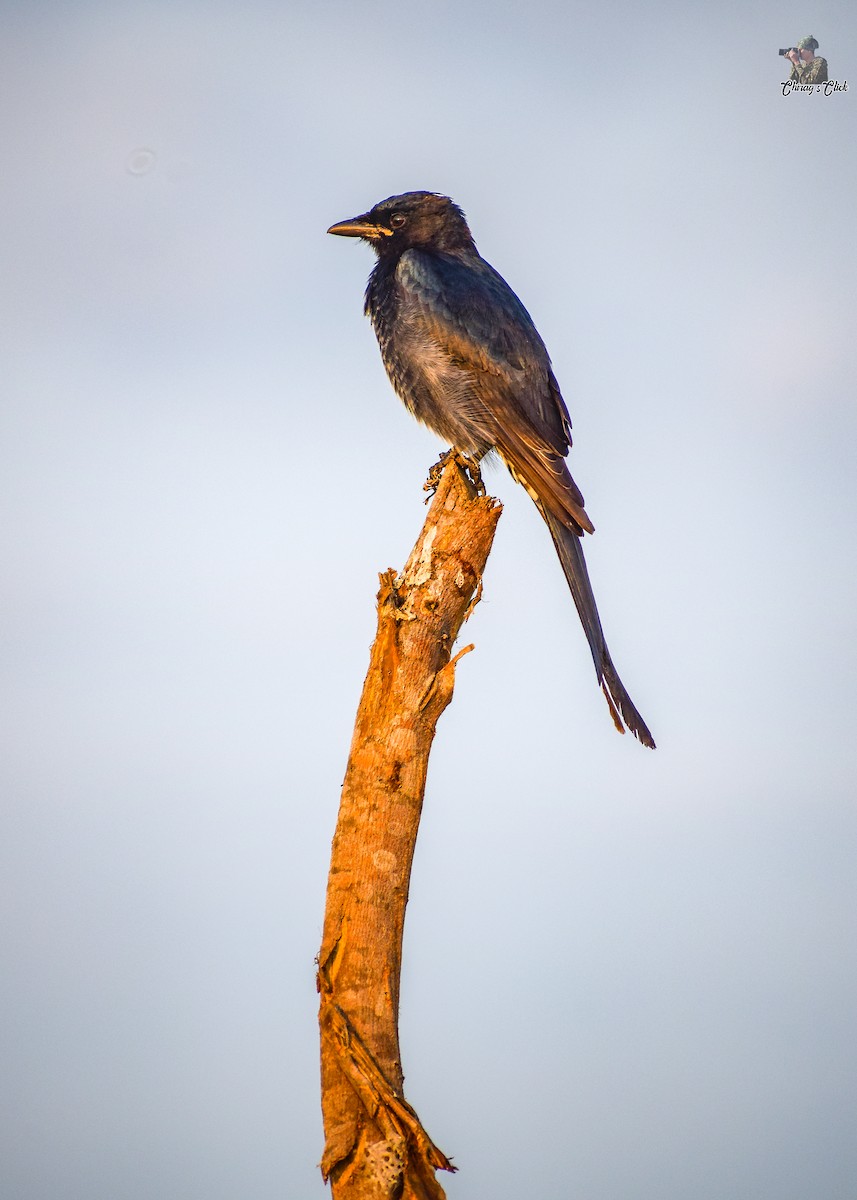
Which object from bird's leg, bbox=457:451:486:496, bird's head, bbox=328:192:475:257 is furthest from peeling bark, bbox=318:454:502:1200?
bird's head, bbox=328:192:475:257

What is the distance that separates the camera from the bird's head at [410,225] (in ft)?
20.2

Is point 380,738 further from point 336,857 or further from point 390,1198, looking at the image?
point 390,1198

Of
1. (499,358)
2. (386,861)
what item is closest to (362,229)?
(499,358)

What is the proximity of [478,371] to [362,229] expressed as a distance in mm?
1439

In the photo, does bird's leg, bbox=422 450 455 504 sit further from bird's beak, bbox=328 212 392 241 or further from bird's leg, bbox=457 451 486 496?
bird's beak, bbox=328 212 392 241

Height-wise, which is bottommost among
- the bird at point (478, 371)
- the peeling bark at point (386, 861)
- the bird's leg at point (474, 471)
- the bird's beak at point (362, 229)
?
the peeling bark at point (386, 861)

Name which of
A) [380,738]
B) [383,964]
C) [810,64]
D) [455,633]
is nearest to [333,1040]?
[383,964]

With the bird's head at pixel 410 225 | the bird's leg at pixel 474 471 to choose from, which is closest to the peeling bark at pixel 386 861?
the bird's leg at pixel 474 471

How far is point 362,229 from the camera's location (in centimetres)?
625

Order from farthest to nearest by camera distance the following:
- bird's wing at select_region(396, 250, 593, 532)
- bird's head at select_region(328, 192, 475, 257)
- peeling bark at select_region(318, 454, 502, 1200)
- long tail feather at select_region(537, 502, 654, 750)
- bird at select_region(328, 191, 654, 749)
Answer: bird's head at select_region(328, 192, 475, 257)
bird's wing at select_region(396, 250, 593, 532)
bird at select_region(328, 191, 654, 749)
long tail feather at select_region(537, 502, 654, 750)
peeling bark at select_region(318, 454, 502, 1200)

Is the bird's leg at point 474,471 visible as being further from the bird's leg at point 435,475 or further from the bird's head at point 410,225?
the bird's head at point 410,225

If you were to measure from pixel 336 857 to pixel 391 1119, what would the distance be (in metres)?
0.83

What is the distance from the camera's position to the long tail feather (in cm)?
461

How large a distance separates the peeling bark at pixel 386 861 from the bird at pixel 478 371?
0.97 metres
